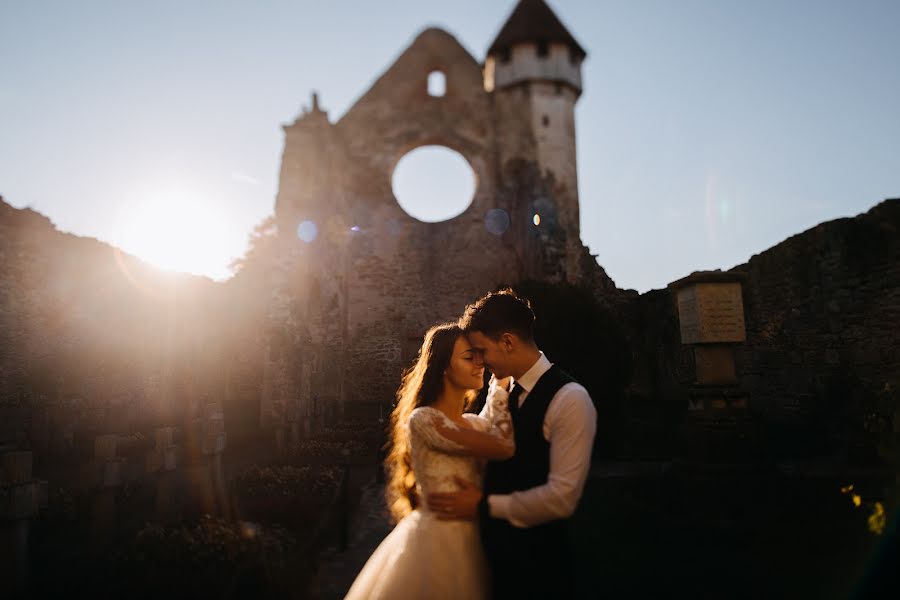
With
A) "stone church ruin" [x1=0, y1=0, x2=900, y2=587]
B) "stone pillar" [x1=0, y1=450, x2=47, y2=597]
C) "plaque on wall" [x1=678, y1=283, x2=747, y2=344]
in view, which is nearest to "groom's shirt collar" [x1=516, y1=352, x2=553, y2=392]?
"stone church ruin" [x1=0, y1=0, x2=900, y2=587]

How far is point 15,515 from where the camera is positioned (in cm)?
364

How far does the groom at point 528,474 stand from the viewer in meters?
2.23

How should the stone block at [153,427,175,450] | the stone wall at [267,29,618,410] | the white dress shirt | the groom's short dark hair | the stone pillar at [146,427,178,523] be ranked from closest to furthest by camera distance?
the white dress shirt → the groom's short dark hair → the stone pillar at [146,427,178,523] → the stone block at [153,427,175,450] → the stone wall at [267,29,618,410]

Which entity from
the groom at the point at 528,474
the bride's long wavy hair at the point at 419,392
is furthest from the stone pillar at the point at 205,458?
the groom at the point at 528,474

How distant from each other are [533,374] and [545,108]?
21.6 m

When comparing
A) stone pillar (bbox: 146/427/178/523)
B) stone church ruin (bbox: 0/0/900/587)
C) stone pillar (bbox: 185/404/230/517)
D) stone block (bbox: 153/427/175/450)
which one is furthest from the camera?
stone church ruin (bbox: 0/0/900/587)

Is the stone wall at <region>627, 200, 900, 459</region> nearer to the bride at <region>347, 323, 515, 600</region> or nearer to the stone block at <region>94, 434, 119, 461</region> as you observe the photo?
the bride at <region>347, 323, 515, 600</region>

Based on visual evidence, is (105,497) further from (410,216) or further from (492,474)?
(410,216)

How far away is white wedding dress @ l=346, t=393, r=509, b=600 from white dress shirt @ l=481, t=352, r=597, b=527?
25 centimetres

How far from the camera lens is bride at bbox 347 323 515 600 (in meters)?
2.38

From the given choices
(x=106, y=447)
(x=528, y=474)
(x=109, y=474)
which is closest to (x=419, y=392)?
(x=528, y=474)

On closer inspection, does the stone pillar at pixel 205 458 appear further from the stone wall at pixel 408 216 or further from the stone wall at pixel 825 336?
the stone wall at pixel 408 216

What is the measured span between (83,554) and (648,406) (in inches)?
525

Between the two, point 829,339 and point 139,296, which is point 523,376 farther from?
point 139,296
